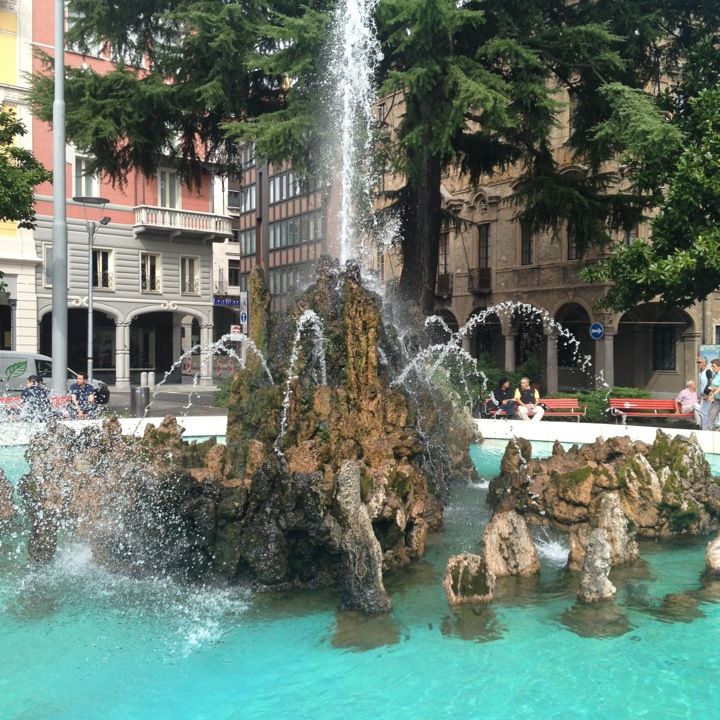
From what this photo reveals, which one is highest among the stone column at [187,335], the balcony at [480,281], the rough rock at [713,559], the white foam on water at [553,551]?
the balcony at [480,281]

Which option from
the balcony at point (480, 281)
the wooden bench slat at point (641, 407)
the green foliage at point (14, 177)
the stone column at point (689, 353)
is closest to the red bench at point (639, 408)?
the wooden bench slat at point (641, 407)

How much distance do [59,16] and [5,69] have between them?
1868 cm

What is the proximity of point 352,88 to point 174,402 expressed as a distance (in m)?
14.3

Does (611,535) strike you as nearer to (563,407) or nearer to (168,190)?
(563,407)

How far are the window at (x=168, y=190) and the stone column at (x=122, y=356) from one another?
6.11m

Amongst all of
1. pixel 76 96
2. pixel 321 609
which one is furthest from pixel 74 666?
pixel 76 96

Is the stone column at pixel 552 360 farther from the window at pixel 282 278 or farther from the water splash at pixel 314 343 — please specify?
the window at pixel 282 278

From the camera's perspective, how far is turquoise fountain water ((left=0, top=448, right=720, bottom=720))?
4.82 m

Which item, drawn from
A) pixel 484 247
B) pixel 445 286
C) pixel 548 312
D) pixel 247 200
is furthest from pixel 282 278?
pixel 548 312

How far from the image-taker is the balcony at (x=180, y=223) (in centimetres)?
3603

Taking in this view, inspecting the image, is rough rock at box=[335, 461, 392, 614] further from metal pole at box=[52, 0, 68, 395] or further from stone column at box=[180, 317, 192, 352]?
stone column at box=[180, 317, 192, 352]

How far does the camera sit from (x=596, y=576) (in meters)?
6.51

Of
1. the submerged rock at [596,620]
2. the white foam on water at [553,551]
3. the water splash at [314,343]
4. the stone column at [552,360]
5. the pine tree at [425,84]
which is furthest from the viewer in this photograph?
the stone column at [552,360]

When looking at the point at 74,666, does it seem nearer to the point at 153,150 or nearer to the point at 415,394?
the point at 415,394
